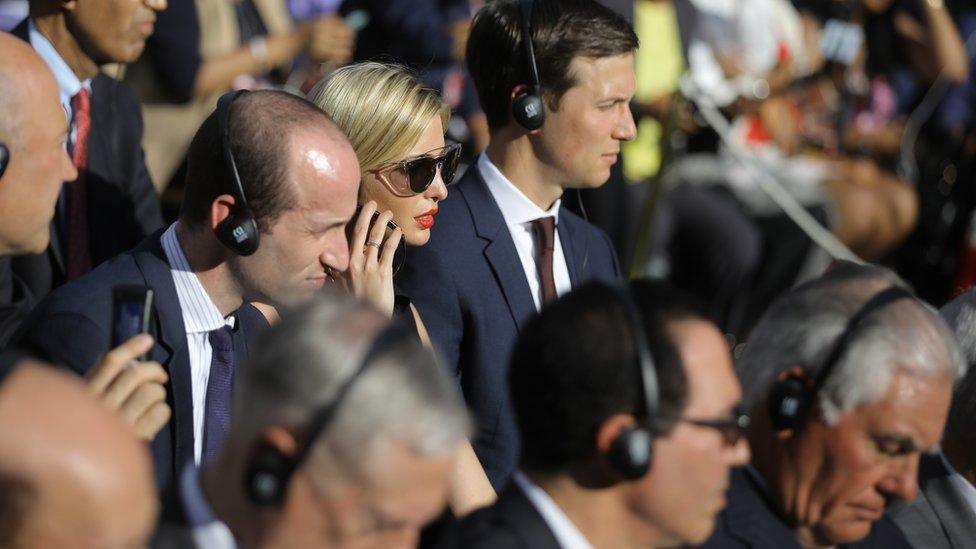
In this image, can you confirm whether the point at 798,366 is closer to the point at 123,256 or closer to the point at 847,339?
the point at 847,339

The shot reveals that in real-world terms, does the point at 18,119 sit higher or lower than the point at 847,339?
higher

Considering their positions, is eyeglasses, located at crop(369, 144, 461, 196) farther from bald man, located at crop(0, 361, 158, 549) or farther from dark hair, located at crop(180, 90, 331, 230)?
bald man, located at crop(0, 361, 158, 549)

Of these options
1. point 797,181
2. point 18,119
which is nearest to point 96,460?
point 18,119

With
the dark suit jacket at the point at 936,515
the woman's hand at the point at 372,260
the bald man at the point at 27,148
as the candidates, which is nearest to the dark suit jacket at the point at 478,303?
the woman's hand at the point at 372,260

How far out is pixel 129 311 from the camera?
2971 millimetres

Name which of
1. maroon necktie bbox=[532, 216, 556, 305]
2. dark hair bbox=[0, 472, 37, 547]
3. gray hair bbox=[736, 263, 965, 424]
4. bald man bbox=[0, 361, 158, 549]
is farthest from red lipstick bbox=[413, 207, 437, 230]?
dark hair bbox=[0, 472, 37, 547]

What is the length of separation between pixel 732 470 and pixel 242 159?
1.44 meters

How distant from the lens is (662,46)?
7949 mm

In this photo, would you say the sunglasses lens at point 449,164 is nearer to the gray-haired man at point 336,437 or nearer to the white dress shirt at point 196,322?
the white dress shirt at point 196,322

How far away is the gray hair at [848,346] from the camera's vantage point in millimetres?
3160

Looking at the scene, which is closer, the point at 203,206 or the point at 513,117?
the point at 203,206

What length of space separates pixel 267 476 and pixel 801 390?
1.31m

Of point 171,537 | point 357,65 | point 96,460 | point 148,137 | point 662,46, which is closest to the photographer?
point 96,460

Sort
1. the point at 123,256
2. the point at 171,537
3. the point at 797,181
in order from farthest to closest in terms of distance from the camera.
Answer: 1. the point at 797,181
2. the point at 123,256
3. the point at 171,537
